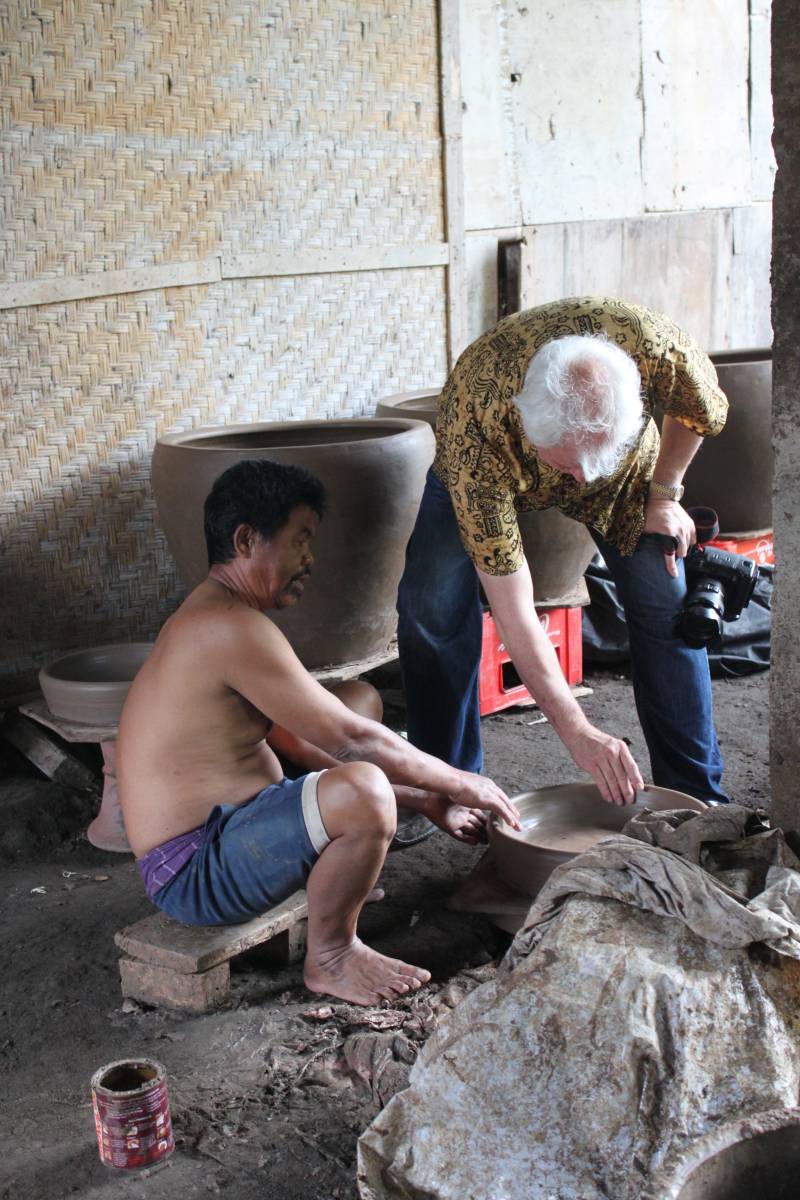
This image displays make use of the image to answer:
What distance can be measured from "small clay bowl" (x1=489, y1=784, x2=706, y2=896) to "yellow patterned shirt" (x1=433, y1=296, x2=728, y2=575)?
0.61 metres

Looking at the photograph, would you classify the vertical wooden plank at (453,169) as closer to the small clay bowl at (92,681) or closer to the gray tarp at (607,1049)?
the small clay bowl at (92,681)

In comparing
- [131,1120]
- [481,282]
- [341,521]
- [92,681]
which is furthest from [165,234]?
[131,1120]

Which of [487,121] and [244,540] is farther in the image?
[487,121]

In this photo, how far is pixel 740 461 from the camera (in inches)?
192

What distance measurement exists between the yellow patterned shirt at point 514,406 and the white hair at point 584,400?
0.16 metres

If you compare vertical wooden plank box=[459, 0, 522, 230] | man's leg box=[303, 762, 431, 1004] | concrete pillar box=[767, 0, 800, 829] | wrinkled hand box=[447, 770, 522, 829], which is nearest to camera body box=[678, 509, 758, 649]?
wrinkled hand box=[447, 770, 522, 829]

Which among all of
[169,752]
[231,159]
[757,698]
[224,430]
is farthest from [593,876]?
[231,159]

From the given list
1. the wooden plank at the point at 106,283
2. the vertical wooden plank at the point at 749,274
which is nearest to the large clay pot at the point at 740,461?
the wooden plank at the point at 106,283

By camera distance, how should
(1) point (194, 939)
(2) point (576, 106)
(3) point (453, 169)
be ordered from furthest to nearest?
(2) point (576, 106) < (3) point (453, 169) < (1) point (194, 939)

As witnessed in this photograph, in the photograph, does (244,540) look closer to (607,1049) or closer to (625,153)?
(607,1049)

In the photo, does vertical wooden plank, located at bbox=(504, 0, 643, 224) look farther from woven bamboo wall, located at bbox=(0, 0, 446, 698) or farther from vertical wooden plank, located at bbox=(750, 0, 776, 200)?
vertical wooden plank, located at bbox=(750, 0, 776, 200)

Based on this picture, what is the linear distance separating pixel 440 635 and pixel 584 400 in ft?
3.55

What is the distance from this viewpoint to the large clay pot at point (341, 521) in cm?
354

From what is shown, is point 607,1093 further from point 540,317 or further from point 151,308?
point 151,308
